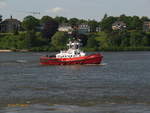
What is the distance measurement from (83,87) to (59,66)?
1756 inches

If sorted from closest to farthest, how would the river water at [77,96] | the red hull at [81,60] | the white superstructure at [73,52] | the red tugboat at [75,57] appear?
the river water at [77,96]
the red hull at [81,60]
the red tugboat at [75,57]
the white superstructure at [73,52]

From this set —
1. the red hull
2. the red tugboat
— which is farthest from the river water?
the red tugboat

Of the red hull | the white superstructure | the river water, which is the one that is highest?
the white superstructure

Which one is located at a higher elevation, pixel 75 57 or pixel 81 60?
pixel 75 57

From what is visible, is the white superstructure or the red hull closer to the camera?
the red hull

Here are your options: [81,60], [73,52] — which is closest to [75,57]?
[73,52]

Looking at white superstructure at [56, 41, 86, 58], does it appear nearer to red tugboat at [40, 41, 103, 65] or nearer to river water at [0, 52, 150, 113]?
red tugboat at [40, 41, 103, 65]

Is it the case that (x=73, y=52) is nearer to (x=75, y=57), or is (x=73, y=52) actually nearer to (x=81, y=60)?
(x=75, y=57)

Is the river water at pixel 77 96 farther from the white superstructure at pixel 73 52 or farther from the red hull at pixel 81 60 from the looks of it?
the white superstructure at pixel 73 52

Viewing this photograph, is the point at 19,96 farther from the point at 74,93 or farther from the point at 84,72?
the point at 84,72

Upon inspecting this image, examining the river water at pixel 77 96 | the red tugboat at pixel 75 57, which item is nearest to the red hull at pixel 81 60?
the red tugboat at pixel 75 57

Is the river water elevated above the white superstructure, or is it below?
below

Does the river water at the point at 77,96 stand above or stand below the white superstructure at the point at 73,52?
below

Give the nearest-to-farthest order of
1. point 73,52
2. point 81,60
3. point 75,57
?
point 81,60
point 73,52
point 75,57
